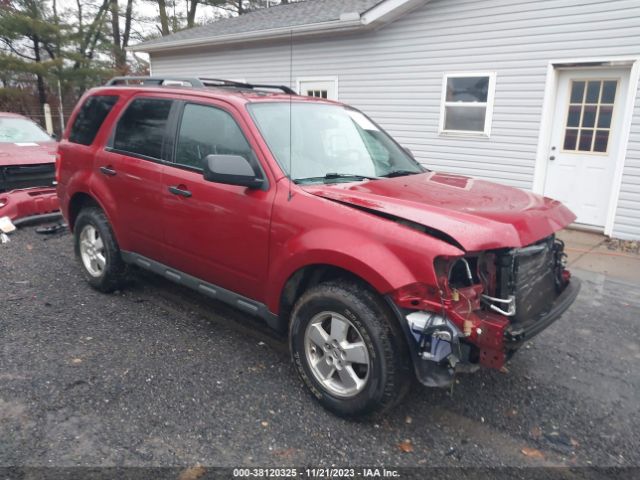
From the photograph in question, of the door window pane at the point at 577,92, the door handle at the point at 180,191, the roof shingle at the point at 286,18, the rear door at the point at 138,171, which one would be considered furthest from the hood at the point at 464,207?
the roof shingle at the point at 286,18

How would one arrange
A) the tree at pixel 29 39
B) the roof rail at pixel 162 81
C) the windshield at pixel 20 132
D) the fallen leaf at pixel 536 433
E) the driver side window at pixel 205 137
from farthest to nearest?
the tree at pixel 29 39 < the windshield at pixel 20 132 < the roof rail at pixel 162 81 < the driver side window at pixel 205 137 < the fallen leaf at pixel 536 433

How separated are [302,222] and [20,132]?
780 cm

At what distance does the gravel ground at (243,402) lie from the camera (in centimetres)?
268

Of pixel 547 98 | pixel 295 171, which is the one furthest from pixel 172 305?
pixel 547 98

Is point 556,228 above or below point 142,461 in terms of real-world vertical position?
above

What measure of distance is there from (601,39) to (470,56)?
2083 mm

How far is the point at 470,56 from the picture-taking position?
28.4 feet

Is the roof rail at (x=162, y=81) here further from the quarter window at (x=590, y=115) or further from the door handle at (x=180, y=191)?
the quarter window at (x=590, y=115)

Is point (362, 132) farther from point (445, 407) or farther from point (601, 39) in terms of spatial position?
point (601, 39)

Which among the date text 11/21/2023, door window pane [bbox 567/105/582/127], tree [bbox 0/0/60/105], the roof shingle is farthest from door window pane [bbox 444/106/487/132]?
tree [bbox 0/0/60/105]

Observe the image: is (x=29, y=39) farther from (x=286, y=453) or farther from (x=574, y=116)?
(x=286, y=453)

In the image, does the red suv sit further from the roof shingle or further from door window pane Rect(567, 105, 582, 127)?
the roof shingle

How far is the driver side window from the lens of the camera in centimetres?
352

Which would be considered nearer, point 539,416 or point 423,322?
point 423,322
